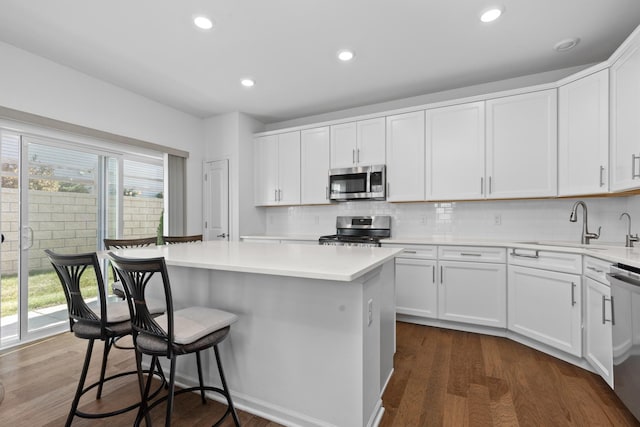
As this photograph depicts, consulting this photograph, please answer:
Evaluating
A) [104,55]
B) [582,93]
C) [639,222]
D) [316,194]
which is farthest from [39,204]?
[639,222]

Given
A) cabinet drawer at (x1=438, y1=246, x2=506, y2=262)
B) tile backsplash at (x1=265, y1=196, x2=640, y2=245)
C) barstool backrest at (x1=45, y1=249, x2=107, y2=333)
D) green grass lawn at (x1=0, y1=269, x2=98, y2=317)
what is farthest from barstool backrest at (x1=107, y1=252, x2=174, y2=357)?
tile backsplash at (x1=265, y1=196, x2=640, y2=245)

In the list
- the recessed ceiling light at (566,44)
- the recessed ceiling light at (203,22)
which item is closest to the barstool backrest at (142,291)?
the recessed ceiling light at (203,22)

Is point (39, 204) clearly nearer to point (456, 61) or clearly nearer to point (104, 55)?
point (104, 55)

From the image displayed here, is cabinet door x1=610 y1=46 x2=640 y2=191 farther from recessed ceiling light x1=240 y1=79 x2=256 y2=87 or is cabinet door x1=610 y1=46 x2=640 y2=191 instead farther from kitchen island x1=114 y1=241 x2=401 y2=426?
recessed ceiling light x1=240 y1=79 x2=256 y2=87

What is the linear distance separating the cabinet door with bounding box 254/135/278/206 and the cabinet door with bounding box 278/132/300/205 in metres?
0.08

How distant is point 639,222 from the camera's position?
2654 millimetres

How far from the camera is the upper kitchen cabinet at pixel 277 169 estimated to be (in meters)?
4.41

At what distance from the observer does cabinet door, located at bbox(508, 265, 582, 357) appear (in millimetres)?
2395

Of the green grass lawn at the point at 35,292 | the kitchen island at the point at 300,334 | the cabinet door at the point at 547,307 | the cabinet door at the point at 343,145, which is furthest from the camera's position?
the cabinet door at the point at 343,145

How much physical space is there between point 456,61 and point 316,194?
221cm

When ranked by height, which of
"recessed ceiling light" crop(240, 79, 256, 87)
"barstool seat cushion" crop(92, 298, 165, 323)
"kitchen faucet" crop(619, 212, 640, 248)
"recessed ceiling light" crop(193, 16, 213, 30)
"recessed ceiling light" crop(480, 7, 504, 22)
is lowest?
"barstool seat cushion" crop(92, 298, 165, 323)

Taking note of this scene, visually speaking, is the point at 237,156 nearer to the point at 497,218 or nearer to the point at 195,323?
the point at 195,323

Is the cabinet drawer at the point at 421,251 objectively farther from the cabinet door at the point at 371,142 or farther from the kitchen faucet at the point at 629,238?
the kitchen faucet at the point at 629,238

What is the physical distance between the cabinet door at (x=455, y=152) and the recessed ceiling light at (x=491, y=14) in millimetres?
1063
